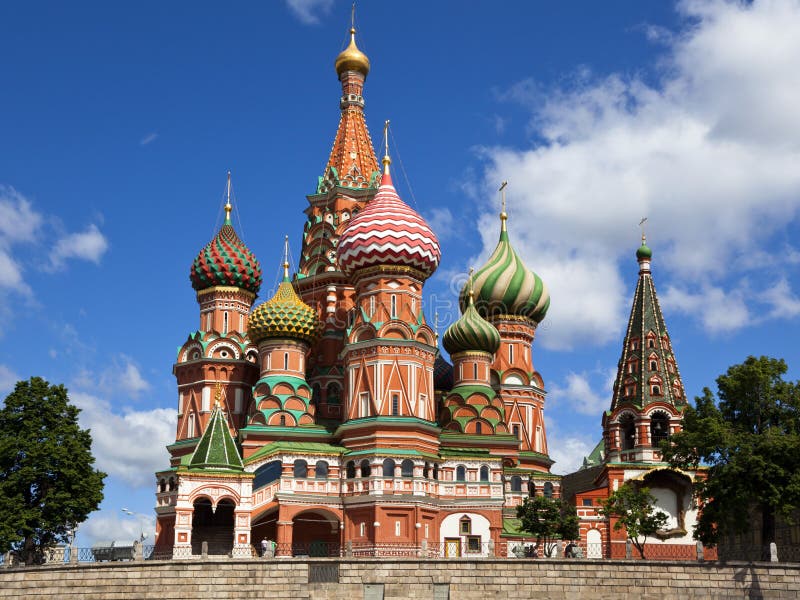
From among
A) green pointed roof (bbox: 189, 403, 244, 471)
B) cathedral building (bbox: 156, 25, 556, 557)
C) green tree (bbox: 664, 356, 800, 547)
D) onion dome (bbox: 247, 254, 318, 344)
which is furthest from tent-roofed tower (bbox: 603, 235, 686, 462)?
green pointed roof (bbox: 189, 403, 244, 471)

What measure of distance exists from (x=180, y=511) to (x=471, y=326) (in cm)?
1689

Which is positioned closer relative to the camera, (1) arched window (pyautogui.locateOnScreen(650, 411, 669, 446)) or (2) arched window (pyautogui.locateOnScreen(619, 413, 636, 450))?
(1) arched window (pyautogui.locateOnScreen(650, 411, 669, 446))

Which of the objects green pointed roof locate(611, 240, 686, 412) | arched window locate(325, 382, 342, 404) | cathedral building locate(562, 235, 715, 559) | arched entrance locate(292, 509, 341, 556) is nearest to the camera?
arched entrance locate(292, 509, 341, 556)

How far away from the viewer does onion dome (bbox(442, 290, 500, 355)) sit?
51156 millimetres

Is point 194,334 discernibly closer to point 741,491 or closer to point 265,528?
point 265,528

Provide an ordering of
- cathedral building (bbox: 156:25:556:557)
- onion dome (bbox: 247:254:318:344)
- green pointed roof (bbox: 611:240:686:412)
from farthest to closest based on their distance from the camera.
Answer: onion dome (bbox: 247:254:318:344)
green pointed roof (bbox: 611:240:686:412)
cathedral building (bbox: 156:25:556:557)

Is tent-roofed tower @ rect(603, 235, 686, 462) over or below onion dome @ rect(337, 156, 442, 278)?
below

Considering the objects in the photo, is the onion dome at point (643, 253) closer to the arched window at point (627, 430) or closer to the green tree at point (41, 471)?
the arched window at point (627, 430)

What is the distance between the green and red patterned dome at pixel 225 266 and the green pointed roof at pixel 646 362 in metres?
18.3

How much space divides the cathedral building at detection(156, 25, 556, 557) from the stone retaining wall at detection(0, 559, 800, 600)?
2587 millimetres

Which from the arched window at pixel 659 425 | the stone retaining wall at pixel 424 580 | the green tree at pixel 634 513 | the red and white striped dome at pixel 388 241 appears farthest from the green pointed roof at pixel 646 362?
the stone retaining wall at pixel 424 580

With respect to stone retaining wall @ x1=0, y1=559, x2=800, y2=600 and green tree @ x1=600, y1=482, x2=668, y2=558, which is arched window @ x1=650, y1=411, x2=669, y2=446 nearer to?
green tree @ x1=600, y1=482, x2=668, y2=558

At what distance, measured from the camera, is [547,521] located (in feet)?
134

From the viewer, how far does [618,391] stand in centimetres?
4850
